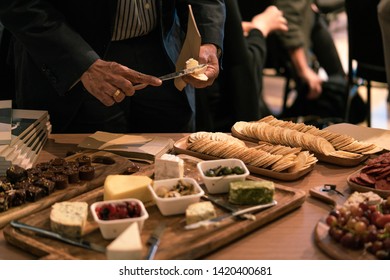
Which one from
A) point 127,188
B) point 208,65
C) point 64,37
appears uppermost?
point 64,37

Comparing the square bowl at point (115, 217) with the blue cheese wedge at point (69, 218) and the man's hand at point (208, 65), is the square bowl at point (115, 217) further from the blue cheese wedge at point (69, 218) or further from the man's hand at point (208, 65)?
the man's hand at point (208, 65)

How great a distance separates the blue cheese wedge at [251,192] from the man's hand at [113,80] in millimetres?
530

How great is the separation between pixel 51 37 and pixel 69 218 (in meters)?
0.84

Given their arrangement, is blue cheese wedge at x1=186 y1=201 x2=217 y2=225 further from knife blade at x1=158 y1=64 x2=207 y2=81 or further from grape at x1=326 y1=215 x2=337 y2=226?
knife blade at x1=158 y1=64 x2=207 y2=81

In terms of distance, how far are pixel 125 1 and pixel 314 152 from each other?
34.3 inches

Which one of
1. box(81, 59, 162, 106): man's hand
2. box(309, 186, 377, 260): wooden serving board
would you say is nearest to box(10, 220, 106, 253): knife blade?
box(309, 186, 377, 260): wooden serving board

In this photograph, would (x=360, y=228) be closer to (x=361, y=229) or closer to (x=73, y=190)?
(x=361, y=229)

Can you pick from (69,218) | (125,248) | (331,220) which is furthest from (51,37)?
(331,220)

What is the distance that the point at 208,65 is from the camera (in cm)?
248

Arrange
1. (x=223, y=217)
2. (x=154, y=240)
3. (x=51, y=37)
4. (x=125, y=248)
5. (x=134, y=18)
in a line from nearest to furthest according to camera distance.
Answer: (x=125, y=248), (x=154, y=240), (x=223, y=217), (x=51, y=37), (x=134, y=18)

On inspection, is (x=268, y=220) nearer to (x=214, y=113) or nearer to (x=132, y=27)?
(x=132, y=27)

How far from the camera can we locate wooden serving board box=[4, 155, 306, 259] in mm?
1599

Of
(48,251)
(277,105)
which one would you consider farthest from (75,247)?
(277,105)

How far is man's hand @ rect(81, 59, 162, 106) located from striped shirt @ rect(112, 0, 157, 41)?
10.4 inches
